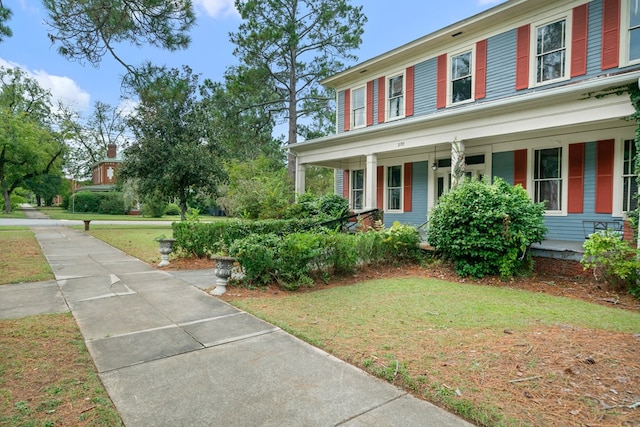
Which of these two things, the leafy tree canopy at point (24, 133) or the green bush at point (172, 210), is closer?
the leafy tree canopy at point (24, 133)

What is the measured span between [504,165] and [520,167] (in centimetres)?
48

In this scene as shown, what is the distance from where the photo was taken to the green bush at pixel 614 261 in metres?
5.96

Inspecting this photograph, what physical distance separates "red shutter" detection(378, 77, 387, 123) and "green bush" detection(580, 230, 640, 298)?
846 cm

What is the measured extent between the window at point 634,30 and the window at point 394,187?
670 cm

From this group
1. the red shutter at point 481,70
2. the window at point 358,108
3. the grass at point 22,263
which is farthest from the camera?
the window at point 358,108

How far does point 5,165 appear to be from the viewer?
34094mm

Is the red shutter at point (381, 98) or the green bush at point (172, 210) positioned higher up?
the red shutter at point (381, 98)

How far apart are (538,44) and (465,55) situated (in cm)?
213

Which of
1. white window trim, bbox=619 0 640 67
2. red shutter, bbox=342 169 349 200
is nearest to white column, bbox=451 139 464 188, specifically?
white window trim, bbox=619 0 640 67

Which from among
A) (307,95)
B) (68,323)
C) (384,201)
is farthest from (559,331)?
(307,95)

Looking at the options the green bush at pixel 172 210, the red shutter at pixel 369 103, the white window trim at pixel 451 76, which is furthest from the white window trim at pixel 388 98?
the green bush at pixel 172 210

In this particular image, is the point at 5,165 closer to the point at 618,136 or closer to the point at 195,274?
the point at 195,274

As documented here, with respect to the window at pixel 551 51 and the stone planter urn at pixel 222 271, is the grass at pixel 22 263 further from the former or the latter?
the window at pixel 551 51

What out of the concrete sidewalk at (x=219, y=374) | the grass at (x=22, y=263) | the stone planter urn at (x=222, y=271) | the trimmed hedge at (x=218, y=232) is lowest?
the concrete sidewalk at (x=219, y=374)
